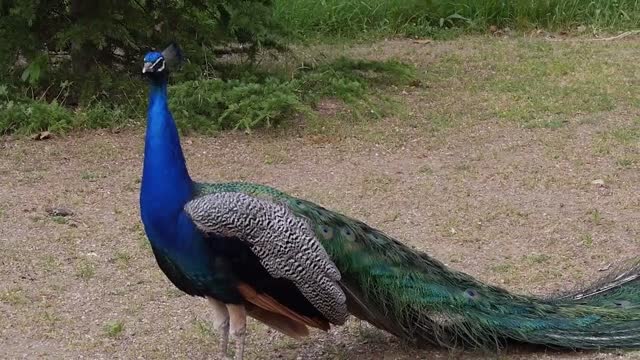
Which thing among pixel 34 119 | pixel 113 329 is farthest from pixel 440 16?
pixel 113 329

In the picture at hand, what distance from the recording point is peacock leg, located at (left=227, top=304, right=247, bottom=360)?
3.89 meters

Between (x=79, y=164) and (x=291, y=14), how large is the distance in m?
4.89

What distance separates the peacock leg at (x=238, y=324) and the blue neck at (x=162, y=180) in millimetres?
382

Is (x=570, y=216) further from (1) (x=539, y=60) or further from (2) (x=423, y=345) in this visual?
(1) (x=539, y=60)

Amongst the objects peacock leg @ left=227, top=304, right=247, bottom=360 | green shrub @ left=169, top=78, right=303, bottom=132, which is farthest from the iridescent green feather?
green shrub @ left=169, top=78, right=303, bottom=132

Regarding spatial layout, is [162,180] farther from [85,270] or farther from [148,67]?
[85,270]

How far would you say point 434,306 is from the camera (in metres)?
3.90

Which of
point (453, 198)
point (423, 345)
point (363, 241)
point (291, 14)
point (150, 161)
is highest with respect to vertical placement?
point (150, 161)

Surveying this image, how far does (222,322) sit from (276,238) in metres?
0.51

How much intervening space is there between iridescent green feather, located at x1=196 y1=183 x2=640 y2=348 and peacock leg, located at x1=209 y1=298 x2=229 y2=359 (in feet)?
1.45

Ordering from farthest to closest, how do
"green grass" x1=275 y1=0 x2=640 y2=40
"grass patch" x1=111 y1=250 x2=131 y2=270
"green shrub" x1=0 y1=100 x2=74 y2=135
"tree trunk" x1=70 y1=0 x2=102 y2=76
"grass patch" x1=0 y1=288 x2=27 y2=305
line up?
"green grass" x1=275 y1=0 x2=640 y2=40
"tree trunk" x1=70 y1=0 x2=102 y2=76
"green shrub" x1=0 y1=100 x2=74 y2=135
"grass patch" x1=111 y1=250 x2=131 y2=270
"grass patch" x1=0 y1=288 x2=27 y2=305

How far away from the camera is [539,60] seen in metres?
9.32

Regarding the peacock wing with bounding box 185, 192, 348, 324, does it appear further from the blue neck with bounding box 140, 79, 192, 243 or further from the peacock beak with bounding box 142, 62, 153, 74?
the peacock beak with bounding box 142, 62, 153, 74

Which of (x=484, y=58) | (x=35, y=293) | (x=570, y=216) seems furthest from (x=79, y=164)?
(x=484, y=58)
